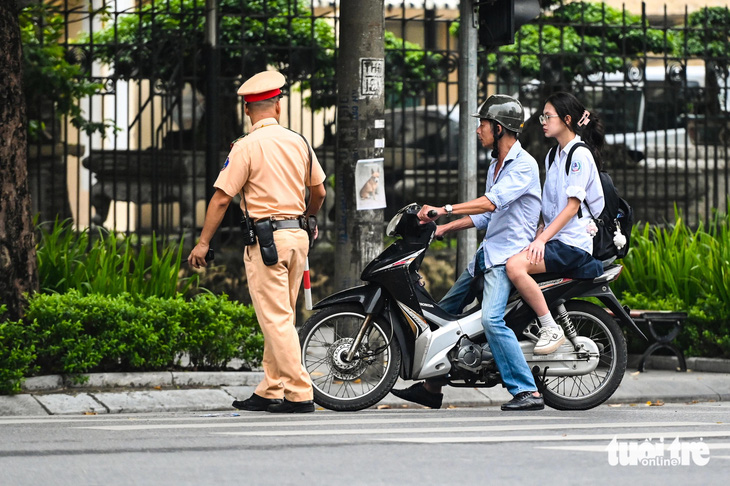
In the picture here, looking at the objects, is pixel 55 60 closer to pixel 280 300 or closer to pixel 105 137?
pixel 105 137

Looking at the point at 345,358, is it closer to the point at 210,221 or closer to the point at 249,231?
the point at 249,231

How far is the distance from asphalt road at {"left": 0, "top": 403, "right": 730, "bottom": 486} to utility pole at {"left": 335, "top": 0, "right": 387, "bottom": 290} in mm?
1975

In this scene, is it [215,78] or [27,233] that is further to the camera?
[215,78]

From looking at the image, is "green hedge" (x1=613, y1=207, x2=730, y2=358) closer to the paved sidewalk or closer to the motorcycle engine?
the paved sidewalk

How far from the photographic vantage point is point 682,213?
1380 centimetres

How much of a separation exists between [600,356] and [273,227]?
2016 millimetres

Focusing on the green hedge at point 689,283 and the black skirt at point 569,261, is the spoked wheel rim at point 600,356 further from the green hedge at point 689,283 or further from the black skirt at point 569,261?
the green hedge at point 689,283

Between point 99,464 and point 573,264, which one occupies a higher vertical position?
point 573,264

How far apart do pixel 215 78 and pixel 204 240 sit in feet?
15.9

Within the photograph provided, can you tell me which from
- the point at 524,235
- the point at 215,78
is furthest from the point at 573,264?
the point at 215,78

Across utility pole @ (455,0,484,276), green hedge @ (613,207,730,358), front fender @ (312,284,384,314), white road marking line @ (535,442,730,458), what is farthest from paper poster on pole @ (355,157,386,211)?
white road marking line @ (535,442,730,458)

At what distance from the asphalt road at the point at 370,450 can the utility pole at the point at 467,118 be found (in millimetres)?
2137

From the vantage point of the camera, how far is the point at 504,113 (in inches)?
293

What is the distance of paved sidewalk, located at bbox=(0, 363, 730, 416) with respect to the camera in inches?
308
